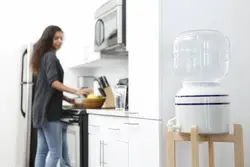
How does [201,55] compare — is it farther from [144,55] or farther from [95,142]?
[95,142]

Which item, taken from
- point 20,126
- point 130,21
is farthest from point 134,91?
point 20,126

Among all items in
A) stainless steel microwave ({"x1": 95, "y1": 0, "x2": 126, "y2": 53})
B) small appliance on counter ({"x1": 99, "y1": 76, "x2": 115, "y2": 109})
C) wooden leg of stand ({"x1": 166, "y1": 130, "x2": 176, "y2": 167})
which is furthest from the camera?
small appliance on counter ({"x1": 99, "y1": 76, "x2": 115, "y2": 109})

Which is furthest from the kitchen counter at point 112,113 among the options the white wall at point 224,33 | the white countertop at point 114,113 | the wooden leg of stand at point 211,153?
the wooden leg of stand at point 211,153

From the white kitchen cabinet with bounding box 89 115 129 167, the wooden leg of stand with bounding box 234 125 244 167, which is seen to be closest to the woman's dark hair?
the white kitchen cabinet with bounding box 89 115 129 167

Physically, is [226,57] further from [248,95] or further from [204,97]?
[204,97]

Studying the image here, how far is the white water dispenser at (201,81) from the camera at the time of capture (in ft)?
5.10

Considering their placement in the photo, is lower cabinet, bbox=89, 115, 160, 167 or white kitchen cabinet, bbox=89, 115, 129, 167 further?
white kitchen cabinet, bbox=89, 115, 129, 167

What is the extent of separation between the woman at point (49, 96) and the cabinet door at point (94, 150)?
0.89 ft

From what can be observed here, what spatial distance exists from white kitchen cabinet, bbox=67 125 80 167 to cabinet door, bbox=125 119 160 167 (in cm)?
80

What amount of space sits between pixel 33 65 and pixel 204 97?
1819 millimetres

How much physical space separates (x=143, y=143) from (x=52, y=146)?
3.54 feet

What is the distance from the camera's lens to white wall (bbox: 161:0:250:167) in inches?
75.6

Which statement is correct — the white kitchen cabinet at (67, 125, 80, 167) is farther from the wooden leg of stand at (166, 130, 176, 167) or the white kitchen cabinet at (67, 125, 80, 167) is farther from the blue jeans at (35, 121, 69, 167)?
the wooden leg of stand at (166, 130, 176, 167)

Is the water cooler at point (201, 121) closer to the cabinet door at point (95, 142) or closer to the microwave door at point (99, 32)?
the cabinet door at point (95, 142)
